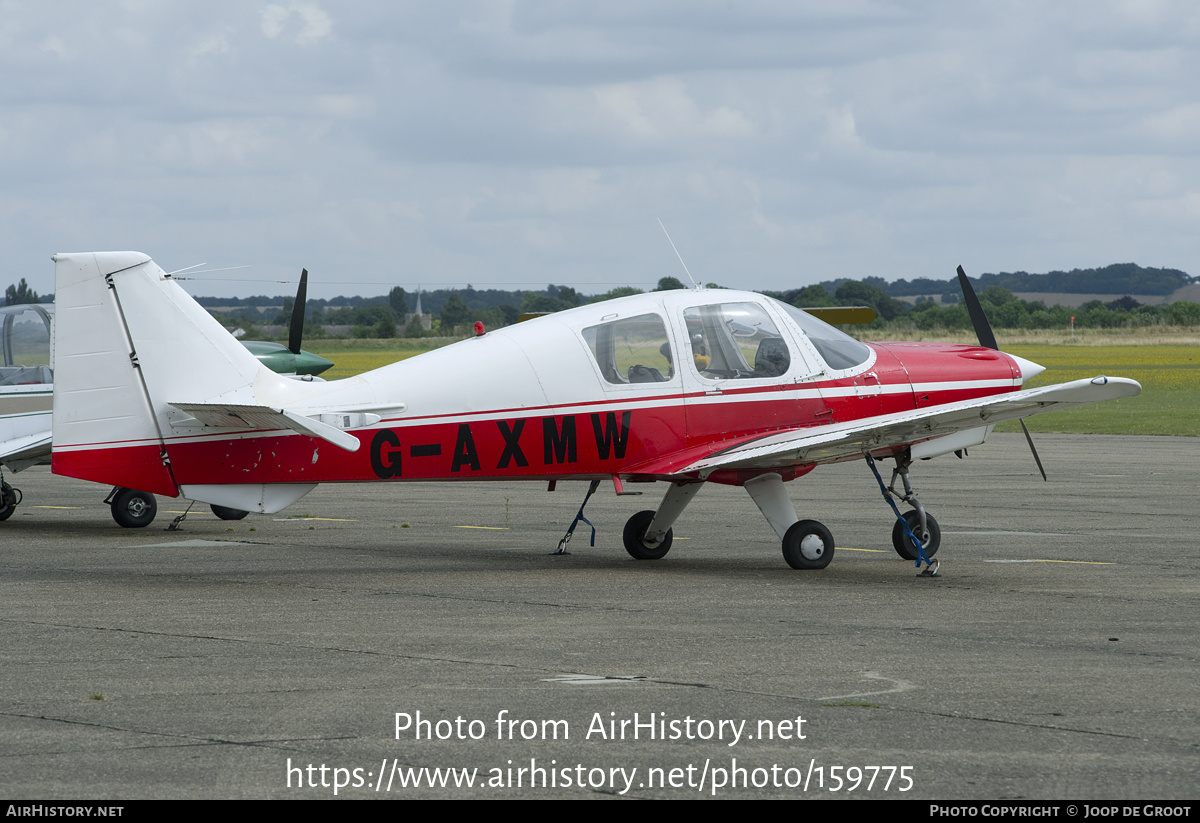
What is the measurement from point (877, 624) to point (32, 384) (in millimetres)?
11894

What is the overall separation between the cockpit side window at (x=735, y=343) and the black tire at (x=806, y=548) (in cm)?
142

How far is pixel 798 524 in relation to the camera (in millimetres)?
12016

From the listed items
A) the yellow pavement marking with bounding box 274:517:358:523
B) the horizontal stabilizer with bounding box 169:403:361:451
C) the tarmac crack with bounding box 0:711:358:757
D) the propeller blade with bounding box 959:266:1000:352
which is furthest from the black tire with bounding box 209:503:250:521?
the tarmac crack with bounding box 0:711:358:757

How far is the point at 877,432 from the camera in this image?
1120 centimetres

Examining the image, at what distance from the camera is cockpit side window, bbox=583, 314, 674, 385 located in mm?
11844

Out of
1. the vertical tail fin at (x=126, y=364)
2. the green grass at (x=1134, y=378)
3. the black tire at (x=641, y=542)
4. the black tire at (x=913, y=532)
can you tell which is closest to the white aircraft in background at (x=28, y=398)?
the vertical tail fin at (x=126, y=364)

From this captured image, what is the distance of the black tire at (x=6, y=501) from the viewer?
54.4 feet

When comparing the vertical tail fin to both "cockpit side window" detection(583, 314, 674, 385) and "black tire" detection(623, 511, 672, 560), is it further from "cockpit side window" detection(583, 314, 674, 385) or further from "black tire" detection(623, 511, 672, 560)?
"black tire" detection(623, 511, 672, 560)

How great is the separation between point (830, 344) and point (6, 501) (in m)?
10.4

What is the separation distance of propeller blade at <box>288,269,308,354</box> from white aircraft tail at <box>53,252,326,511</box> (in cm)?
539

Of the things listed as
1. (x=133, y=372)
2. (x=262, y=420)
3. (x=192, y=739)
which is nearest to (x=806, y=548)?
(x=262, y=420)

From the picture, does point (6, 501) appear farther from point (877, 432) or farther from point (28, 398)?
point (877, 432)

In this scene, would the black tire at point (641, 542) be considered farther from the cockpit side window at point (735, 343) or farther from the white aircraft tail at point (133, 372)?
the white aircraft tail at point (133, 372)

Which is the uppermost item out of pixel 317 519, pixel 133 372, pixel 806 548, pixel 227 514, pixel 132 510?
pixel 133 372
